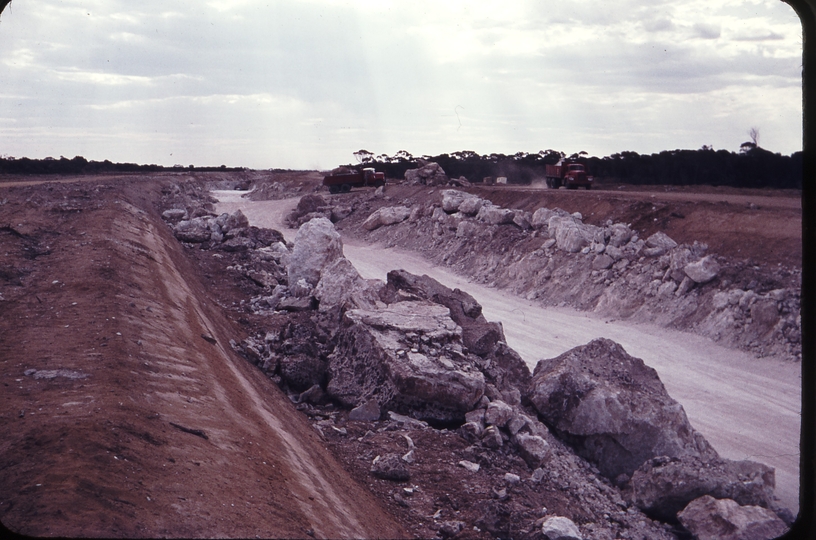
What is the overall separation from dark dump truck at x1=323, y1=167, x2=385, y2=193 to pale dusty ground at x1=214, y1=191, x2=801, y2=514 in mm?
23490

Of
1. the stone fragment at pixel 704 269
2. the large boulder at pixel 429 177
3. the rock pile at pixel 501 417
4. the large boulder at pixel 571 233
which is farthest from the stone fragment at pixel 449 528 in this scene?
the large boulder at pixel 429 177

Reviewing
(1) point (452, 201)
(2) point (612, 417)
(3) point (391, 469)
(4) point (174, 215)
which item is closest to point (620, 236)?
(1) point (452, 201)

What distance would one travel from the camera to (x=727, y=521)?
5746 mm

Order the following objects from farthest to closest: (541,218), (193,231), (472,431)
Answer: (541,218) < (193,231) < (472,431)

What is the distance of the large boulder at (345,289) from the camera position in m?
9.69

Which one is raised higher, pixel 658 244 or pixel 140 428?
pixel 658 244

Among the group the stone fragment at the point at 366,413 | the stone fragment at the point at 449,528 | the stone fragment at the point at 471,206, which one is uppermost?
the stone fragment at the point at 471,206

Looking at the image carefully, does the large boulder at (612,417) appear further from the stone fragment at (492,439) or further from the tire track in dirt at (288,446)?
the tire track in dirt at (288,446)

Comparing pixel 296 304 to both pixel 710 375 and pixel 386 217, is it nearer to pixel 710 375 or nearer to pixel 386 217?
pixel 710 375

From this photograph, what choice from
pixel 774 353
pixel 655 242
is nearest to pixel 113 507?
pixel 774 353

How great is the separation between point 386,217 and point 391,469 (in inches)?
920

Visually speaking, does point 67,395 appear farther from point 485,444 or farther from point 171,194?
point 171,194

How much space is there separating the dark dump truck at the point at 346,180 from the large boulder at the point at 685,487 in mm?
34939

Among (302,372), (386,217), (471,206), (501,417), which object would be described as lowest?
(501,417)
